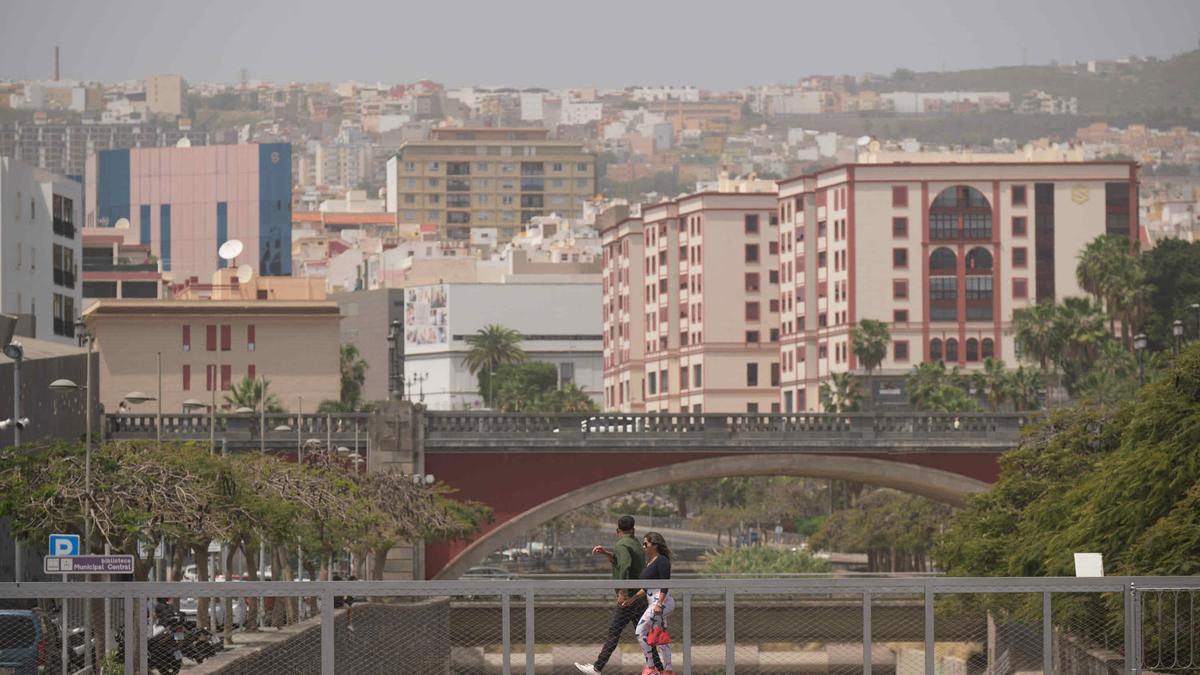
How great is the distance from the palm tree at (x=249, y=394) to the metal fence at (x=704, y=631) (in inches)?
3446

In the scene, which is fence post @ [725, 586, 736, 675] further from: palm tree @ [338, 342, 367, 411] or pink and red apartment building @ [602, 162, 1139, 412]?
pink and red apartment building @ [602, 162, 1139, 412]

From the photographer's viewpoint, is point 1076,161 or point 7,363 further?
point 1076,161

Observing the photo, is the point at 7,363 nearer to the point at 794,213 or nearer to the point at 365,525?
the point at 365,525

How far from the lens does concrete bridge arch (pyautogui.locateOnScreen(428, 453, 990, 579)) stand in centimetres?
8881

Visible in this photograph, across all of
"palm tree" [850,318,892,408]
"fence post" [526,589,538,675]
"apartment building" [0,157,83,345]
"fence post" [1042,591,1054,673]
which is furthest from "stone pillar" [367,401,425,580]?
"palm tree" [850,318,892,408]

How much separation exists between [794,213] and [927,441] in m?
97.8

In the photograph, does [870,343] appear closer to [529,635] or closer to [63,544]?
[63,544]

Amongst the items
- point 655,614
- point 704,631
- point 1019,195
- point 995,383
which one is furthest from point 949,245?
point 655,614

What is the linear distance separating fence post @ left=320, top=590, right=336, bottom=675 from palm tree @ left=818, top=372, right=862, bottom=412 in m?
133

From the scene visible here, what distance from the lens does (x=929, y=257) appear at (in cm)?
17688

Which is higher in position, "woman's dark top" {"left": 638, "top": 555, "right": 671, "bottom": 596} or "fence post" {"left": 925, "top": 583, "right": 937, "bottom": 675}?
"woman's dark top" {"left": 638, "top": 555, "right": 671, "bottom": 596}

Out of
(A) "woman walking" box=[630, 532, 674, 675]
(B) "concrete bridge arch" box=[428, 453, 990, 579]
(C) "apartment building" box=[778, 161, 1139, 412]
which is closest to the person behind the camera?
(A) "woman walking" box=[630, 532, 674, 675]

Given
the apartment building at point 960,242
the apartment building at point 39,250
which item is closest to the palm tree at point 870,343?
the apartment building at point 960,242

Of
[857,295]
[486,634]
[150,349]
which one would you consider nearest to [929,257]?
[857,295]
